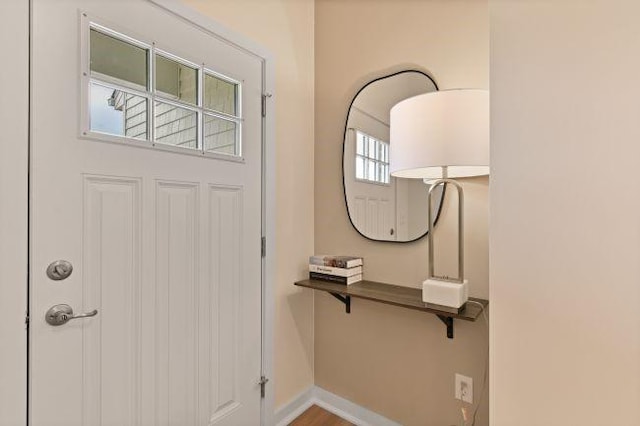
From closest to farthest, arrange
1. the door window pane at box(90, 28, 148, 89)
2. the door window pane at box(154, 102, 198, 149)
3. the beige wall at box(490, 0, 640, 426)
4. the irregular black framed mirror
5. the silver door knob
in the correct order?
the beige wall at box(490, 0, 640, 426) → the silver door knob → the door window pane at box(90, 28, 148, 89) → the door window pane at box(154, 102, 198, 149) → the irregular black framed mirror

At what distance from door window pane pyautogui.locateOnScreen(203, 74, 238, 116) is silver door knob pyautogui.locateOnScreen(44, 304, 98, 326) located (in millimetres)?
920

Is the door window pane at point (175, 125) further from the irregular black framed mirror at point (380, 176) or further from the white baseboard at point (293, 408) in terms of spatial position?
the white baseboard at point (293, 408)

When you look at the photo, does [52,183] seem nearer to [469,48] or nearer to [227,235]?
[227,235]

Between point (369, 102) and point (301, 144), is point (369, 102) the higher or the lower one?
the higher one

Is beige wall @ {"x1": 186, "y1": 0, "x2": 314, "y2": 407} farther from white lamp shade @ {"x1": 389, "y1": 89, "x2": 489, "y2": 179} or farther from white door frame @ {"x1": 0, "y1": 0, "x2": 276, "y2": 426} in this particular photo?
white door frame @ {"x1": 0, "y1": 0, "x2": 276, "y2": 426}

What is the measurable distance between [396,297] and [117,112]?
1341 millimetres

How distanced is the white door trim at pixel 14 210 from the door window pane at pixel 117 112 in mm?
175

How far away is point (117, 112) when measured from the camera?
1.12 meters

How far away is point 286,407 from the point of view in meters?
1.77

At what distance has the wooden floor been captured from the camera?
1750mm

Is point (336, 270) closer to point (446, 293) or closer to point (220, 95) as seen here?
point (446, 293)

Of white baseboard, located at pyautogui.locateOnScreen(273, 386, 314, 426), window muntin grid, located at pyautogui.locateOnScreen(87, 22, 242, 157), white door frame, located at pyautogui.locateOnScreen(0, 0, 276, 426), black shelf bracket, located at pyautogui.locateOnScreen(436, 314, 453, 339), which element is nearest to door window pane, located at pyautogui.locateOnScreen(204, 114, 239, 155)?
window muntin grid, located at pyautogui.locateOnScreen(87, 22, 242, 157)

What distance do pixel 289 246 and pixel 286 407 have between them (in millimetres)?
899

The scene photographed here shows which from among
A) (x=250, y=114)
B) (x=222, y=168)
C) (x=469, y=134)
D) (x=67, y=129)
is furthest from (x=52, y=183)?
(x=469, y=134)
